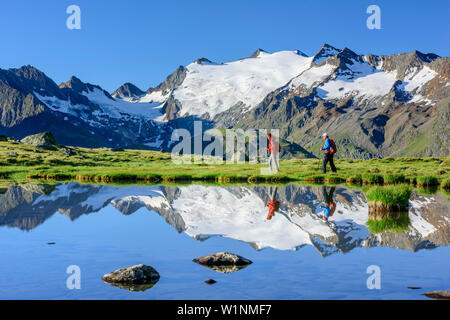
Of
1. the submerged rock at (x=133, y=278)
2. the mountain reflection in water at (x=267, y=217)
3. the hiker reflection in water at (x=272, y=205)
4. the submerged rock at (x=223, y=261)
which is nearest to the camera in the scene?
the submerged rock at (x=133, y=278)

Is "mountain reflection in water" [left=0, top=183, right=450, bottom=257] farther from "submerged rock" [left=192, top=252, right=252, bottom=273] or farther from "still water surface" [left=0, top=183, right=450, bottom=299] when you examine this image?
"submerged rock" [left=192, top=252, right=252, bottom=273]

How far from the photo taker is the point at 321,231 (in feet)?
51.7

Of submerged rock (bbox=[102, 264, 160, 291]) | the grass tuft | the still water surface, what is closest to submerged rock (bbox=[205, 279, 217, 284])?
the still water surface

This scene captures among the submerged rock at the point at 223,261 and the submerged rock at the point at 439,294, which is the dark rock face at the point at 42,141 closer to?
the submerged rock at the point at 223,261

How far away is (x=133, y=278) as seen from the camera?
31.8 feet

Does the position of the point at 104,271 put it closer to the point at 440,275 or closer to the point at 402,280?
the point at 402,280

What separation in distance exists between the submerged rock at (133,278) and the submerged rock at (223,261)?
60.2 inches

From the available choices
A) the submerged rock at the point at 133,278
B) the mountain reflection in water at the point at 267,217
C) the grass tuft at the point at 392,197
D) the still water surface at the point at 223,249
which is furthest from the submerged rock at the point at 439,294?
the grass tuft at the point at 392,197

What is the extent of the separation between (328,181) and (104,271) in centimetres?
3525

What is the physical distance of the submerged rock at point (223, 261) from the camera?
1093 centimetres
